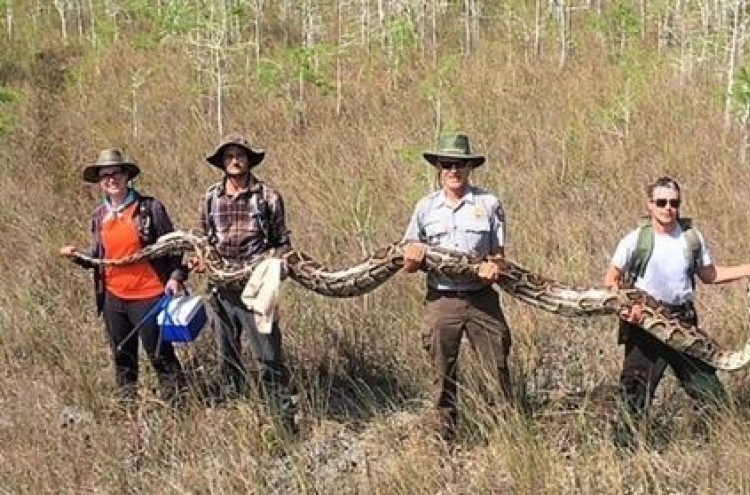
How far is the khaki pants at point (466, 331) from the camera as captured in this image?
4.53 m

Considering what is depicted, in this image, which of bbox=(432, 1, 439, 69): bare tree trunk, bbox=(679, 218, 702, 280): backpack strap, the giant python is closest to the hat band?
the giant python

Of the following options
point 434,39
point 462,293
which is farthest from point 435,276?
point 434,39

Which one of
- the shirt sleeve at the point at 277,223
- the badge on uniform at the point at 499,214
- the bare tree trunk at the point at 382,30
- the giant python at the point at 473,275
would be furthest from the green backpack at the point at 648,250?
the bare tree trunk at the point at 382,30

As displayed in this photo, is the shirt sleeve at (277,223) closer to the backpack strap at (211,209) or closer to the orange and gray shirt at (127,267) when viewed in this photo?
the backpack strap at (211,209)

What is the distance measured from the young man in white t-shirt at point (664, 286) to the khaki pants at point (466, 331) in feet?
1.97

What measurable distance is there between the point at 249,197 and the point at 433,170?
162 inches

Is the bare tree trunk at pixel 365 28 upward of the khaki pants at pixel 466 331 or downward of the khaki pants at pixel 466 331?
upward

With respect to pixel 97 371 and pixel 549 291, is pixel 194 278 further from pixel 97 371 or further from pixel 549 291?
pixel 549 291

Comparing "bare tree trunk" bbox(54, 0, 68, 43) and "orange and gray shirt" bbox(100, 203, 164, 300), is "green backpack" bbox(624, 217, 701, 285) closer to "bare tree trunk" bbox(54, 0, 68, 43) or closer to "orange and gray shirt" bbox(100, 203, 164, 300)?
"orange and gray shirt" bbox(100, 203, 164, 300)

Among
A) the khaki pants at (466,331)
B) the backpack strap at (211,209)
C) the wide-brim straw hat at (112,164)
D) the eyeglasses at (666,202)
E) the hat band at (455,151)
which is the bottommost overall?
the khaki pants at (466,331)

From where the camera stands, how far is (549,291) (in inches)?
180

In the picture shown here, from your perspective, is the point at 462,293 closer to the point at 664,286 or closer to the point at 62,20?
the point at 664,286

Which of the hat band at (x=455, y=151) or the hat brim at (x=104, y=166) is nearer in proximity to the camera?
the hat band at (x=455, y=151)

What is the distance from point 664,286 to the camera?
14.1ft
